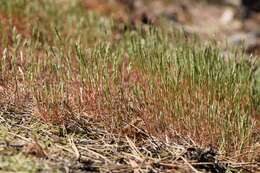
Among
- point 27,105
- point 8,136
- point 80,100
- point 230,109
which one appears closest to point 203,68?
point 230,109

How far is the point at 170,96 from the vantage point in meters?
2.63

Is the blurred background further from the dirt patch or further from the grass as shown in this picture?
the dirt patch

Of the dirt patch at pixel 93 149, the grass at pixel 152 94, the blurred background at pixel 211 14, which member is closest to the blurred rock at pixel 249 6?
the blurred background at pixel 211 14

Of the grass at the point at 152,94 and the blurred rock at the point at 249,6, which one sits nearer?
the grass at the point at 152,94

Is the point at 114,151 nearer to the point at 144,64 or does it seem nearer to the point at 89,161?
the point at 89,161

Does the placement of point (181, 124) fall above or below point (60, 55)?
below

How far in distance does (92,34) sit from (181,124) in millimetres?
1853

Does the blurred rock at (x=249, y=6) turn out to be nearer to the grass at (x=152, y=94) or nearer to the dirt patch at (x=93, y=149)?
the grass at (x=152, y=94)

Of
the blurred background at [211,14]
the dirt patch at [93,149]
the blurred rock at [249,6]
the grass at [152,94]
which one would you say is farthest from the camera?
the blurred rock at [249,6]

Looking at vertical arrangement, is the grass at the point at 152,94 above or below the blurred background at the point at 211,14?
above

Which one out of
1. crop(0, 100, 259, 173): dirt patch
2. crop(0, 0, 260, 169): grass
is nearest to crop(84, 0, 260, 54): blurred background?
crop(0, 0, 260, 169): grass

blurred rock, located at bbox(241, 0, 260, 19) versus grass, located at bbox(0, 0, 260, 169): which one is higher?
grass, located at bbox(0, 0, 260, 169)

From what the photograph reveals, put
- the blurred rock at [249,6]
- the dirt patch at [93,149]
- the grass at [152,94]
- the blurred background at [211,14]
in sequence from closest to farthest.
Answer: the dirt patch at [93,149] → the grass at [152,94] → the blurred background at [211,14] → the blurred rock at [249,6]

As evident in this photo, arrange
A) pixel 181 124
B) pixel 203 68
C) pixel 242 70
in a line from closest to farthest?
1. pixel 181 124
2. pixel 203 68
3. pixel 242 70
